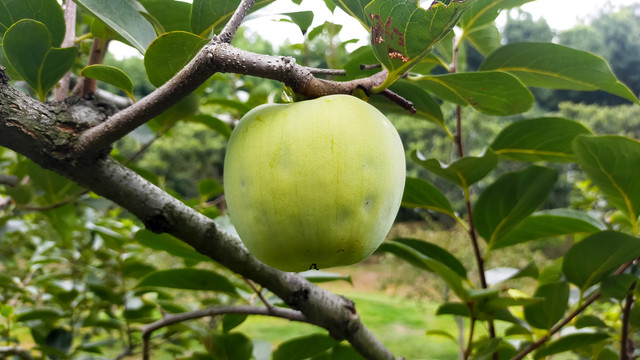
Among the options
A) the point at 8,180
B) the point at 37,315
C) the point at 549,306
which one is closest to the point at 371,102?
the point at 549,306

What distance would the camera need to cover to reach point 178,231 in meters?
0.50

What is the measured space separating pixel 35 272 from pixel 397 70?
5.62 ft

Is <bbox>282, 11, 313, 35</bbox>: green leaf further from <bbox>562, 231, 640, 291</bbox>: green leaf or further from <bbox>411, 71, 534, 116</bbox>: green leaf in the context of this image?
<bbox>562, 231, 640, 291</bbox>: green leaf

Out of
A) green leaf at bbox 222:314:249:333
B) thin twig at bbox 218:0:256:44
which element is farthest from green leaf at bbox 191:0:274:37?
green leaf at bbox 222:314:249:333

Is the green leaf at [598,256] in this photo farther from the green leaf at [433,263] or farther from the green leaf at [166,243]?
the green leaf at [166,243]

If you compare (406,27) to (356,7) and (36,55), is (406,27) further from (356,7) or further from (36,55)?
(36,55)

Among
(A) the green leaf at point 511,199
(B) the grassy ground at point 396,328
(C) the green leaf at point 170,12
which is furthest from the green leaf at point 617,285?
(B) the grassy ground at point 396,328

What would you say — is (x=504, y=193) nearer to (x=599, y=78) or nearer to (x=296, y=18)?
(x=599, y=78)

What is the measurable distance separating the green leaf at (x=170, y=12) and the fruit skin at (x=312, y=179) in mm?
244

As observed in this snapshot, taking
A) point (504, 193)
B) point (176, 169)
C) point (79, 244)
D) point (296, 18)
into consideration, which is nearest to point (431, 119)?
point (504, 193)

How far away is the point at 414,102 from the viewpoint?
27.4 inches

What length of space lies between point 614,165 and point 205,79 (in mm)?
513

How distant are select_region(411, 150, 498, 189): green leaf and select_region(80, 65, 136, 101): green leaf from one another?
32 centimetres

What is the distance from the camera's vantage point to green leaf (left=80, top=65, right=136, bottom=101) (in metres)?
0.50
